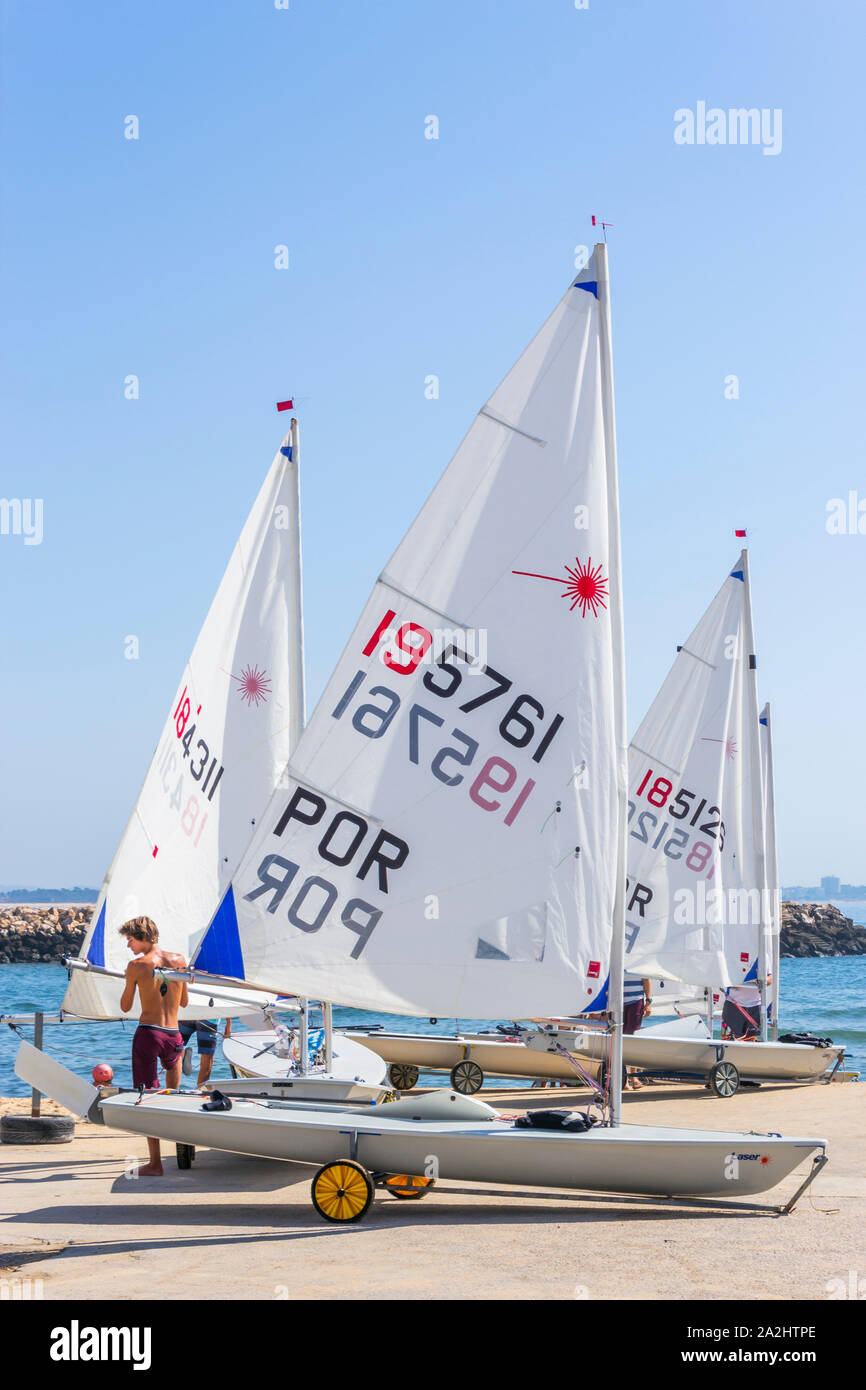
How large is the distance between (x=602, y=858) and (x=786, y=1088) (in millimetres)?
8467

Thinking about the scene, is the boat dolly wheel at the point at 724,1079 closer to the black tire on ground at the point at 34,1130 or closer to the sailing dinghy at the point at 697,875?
the sailing dinghy at the point at 697,875

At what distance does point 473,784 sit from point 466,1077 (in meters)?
Result: 6.78

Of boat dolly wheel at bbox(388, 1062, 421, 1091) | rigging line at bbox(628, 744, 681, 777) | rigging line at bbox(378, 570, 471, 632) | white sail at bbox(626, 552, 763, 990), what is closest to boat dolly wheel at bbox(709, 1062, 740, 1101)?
white sail at bbox(626, 552, 763, 990)

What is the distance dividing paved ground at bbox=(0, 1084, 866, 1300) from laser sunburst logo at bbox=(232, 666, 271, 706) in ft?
14.9

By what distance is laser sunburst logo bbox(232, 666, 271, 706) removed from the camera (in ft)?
41.2

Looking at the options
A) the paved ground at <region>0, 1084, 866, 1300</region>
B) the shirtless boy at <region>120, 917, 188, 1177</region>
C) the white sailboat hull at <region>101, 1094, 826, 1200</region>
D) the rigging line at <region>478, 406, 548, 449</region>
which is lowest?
the paved ground at <region>0, 1084, 866, 1300</region>

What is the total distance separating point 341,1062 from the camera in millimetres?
11102

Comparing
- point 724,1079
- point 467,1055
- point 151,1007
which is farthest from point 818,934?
point 151,1007

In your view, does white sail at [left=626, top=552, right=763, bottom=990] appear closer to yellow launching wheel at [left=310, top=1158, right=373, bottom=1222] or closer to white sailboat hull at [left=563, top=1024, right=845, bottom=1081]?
white sailboat hull at [left=563, top=1024, right=845, bottom=1081]

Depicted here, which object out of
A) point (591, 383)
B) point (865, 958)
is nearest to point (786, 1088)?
point (591, 383)

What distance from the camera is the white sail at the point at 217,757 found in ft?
40.4

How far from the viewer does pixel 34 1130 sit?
10734 millimetres

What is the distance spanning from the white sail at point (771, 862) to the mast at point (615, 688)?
31.8ft
